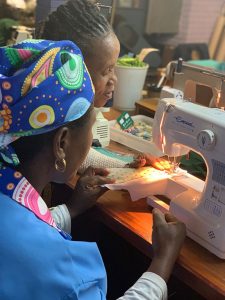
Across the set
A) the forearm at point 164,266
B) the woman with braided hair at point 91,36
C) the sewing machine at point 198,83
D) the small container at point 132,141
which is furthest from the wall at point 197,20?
the forearm at point 164,266

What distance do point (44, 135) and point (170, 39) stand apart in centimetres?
313

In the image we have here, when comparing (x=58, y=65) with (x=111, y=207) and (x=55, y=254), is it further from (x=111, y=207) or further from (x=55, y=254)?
(x=111, y=207)

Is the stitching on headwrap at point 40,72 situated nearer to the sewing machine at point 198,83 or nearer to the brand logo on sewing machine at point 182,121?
the brand logo on sewing machine at point 182,121

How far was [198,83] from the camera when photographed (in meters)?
1.55

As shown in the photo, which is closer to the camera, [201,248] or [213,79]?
[201,248]

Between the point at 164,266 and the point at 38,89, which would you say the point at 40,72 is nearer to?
the point at 38,89

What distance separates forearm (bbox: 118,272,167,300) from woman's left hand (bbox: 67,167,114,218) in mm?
313

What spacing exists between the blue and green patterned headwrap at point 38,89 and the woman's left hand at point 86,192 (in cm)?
40

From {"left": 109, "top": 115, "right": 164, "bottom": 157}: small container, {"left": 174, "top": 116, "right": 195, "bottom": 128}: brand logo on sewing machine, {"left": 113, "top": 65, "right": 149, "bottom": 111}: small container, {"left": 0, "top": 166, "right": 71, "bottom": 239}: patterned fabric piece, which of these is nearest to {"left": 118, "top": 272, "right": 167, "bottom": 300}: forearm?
{"left": 0, "top": 166, "right": 71, "bottom": 239}: patterned fabric piece

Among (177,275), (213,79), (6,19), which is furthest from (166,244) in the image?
(6,19)

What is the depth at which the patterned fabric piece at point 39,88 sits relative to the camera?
27.1 inches

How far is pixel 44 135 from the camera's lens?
0.75 metres

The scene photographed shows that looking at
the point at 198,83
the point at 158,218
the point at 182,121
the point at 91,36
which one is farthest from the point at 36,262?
the point at 198,83

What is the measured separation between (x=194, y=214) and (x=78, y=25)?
0.64 metres
